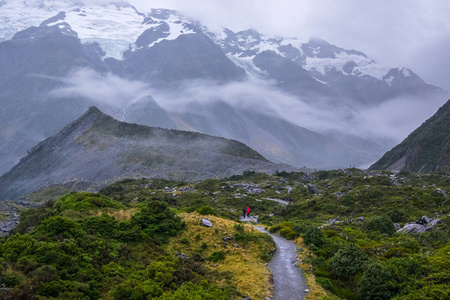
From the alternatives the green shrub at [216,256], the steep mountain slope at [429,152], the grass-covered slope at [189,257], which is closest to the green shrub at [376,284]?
the grass-covered slope at [189,257]

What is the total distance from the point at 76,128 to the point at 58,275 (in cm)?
14124

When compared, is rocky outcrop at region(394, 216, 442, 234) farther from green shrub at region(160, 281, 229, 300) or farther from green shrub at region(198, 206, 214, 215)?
green shrub at region(160, 281, 229, 300)

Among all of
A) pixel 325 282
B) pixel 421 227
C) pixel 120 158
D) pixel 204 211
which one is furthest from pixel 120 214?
pixel 120 158

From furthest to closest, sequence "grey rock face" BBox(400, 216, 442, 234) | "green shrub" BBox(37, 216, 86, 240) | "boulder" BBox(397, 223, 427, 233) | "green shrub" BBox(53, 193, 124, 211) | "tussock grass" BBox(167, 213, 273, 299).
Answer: "boulder" BBox(397, 223, 427, 233) → "grey rock face" BBox(400, 216, 442, 234) → "green shrub" BBox(53, 193, 124, 211) → "green shrub" BBox(37, 216, 86, 240) → "tussock grass" BBox(167, 213, 273, 299)

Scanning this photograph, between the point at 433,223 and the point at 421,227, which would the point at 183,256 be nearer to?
the point at 421,227

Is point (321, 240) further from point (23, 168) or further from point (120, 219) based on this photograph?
point (23, 168)

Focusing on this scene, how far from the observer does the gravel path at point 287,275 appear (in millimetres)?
16797

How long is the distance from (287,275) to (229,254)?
3658mm

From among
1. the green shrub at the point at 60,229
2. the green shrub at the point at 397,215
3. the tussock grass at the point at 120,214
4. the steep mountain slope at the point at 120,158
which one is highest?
the green shrub at the point at 397,215

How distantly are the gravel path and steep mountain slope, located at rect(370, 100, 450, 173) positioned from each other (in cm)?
9454

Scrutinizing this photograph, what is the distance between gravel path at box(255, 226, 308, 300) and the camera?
16.8 meters

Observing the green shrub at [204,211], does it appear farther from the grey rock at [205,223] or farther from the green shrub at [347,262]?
the green shrub at [347,262]

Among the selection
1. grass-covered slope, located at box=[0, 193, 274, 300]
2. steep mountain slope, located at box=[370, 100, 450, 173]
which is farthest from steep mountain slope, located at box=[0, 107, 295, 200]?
grass-covered slope, located at box=[0, 193, 274, 300]

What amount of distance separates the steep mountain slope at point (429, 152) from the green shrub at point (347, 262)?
95.5 metres
